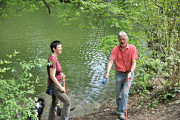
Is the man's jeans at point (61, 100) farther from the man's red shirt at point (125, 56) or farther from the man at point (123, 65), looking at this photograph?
the man's red shirt at point (125, 56)

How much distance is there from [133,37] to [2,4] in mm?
8675

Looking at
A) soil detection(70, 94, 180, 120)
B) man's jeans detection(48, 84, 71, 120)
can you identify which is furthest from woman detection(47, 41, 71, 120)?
soil detection(70, 94, 180, 120)

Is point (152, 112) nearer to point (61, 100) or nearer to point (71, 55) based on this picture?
point (61, 100)

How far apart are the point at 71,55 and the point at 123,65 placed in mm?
8649

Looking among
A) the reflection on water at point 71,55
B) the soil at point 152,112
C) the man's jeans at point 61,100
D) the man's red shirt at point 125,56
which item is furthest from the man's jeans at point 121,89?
the reflection on water at point 71,55

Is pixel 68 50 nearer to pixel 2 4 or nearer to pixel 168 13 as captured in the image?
pixel 2 4

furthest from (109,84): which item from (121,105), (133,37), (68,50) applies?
(68,50)

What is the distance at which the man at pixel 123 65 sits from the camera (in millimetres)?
4198

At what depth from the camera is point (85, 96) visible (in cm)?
703

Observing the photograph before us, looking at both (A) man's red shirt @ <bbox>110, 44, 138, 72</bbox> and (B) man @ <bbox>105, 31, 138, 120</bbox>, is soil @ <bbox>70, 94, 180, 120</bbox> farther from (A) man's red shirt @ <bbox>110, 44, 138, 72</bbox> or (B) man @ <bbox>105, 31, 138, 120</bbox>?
(A) man's red shirt @ <bbox>110, 44, 138, 72</bbox>

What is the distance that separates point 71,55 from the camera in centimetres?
1277

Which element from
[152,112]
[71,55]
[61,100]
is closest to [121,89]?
[152,112]

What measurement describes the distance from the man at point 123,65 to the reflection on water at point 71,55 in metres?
1.64

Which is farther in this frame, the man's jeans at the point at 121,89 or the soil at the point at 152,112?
the man's jeans at the point at 121,89
